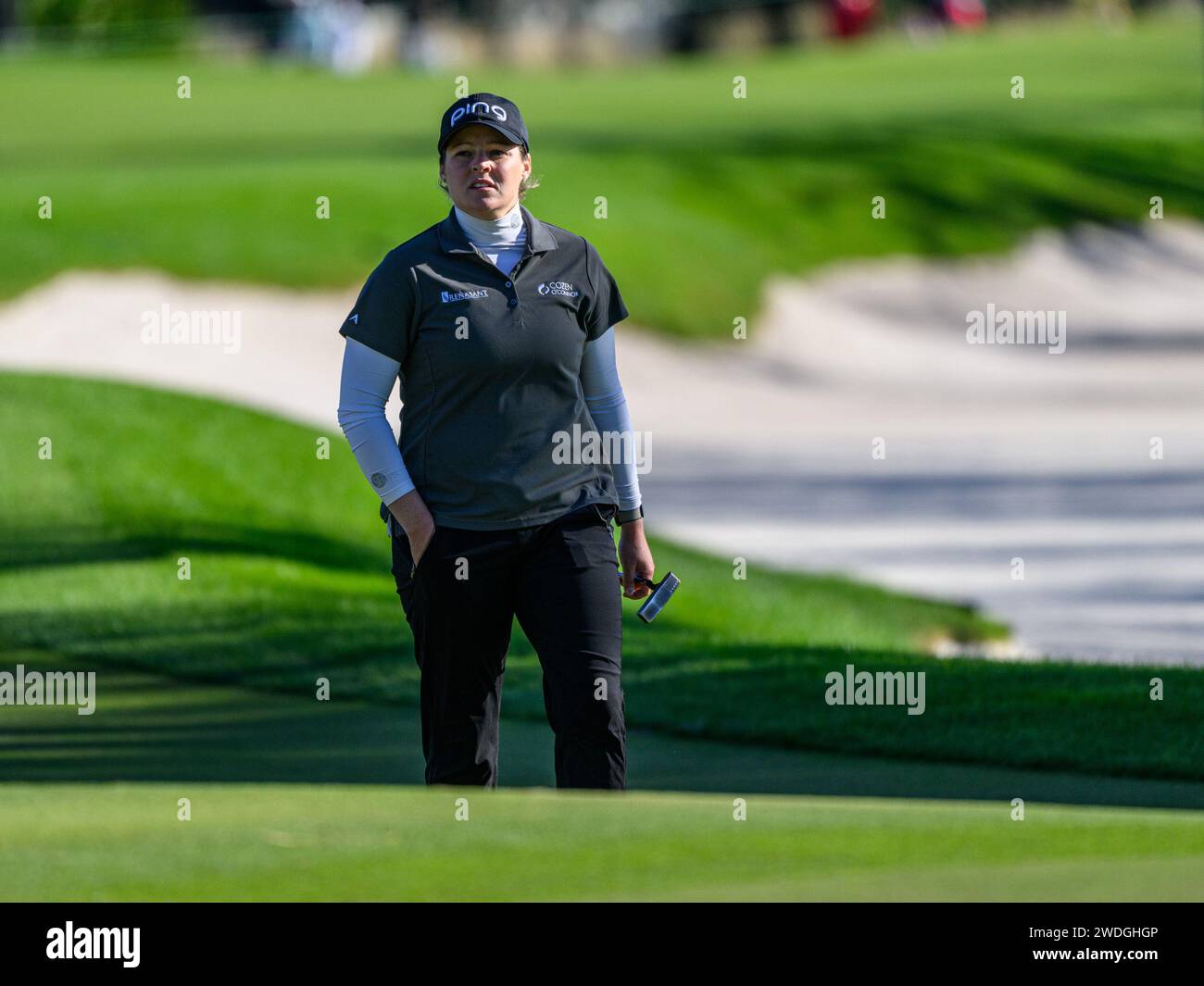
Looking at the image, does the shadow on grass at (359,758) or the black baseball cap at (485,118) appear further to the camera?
the shadow on grass at (359,758)

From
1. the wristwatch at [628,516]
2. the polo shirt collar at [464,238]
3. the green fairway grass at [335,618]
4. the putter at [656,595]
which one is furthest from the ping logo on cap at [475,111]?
the green fairway grass at [335,618]

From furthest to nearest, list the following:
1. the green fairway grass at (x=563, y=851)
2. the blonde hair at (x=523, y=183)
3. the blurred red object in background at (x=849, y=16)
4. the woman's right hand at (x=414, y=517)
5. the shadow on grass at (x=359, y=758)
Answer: the blurred red object in background at (x=849, y=16), the shadow on grass at (x=359, y=758), the blonde hair at (x=523, y=183), the woman's right hand at (x=414, y=517), the green fairway grass at (x=563, y=851)

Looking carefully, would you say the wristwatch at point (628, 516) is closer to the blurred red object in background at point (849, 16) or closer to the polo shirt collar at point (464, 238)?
the polo shirt collar at point (464, 238)

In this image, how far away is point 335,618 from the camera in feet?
38.9

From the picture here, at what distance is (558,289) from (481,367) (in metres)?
0.31

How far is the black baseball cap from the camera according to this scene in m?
6.22

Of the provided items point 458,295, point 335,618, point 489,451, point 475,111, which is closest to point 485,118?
point 475,111

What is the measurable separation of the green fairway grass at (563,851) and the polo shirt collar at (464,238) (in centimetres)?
145

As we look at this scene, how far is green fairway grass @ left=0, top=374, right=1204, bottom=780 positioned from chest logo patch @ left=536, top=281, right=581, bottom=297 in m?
2.90

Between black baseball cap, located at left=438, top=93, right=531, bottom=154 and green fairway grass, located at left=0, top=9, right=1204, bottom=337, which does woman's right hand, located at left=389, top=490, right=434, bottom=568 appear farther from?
green fairway grass, located at left=0, top=9, right=1204, bottom=337

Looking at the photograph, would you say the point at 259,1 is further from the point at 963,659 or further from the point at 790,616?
the point at 963,659

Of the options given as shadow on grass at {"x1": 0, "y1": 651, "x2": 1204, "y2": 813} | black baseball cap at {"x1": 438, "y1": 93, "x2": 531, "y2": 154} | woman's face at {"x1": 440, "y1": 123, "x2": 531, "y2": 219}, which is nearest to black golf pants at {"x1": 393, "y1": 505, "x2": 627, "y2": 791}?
woman's face at {"x1": 440, "y1": 123, "x2": 531, "y2": 219}

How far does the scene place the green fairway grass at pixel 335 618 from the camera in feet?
29.7

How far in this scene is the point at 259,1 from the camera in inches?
2397
